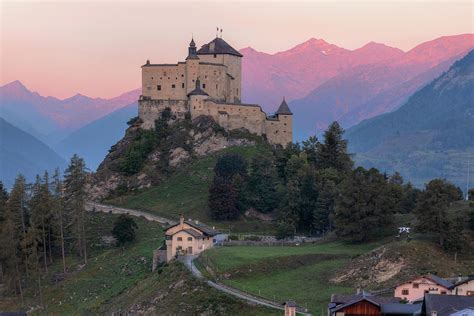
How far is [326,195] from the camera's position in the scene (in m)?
104

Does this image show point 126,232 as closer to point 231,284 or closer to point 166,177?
point 166,177

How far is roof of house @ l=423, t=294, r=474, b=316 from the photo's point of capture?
2359 inches

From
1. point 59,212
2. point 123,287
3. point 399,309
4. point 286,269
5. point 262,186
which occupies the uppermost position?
point 262,186

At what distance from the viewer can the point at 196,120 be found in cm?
12825

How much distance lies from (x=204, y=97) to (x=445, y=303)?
7229 cm

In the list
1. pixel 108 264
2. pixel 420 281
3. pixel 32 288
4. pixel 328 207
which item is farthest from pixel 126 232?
pixel 420 281

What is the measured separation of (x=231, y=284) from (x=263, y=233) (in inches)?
1117

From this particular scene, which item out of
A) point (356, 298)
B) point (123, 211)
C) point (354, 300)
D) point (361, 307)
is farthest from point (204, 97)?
point (361, 307)

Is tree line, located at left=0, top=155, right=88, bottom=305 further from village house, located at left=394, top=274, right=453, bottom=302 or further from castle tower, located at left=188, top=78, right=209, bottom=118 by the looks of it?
village house, located at left=394, top=274, right=453, bottom=302

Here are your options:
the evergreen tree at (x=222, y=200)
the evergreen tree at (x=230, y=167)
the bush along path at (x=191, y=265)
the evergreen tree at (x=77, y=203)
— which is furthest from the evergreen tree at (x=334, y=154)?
the evergreen tree at (x=77, y=203)

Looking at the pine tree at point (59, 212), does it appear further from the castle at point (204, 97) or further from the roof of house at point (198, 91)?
the roof of house at point (198, 91)

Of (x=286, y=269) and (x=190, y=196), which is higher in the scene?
(x=190, y=196)

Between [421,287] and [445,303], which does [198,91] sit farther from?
[445,303]

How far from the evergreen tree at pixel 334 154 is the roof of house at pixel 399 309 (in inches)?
2218
